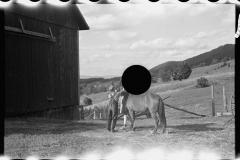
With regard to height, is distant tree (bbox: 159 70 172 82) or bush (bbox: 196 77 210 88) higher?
distant tree (bbox: 159 70 172 82)

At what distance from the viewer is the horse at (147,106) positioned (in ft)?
23.0

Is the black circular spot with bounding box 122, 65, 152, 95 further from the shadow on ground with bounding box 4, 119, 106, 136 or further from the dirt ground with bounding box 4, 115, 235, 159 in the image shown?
the shadow on ground with bounding box 4, 119, 106, 136

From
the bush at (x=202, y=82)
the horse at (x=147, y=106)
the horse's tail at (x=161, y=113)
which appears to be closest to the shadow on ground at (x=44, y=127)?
the horse at (x=147, y=106)

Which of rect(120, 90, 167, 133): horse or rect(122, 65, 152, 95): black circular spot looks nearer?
rect(122, 65, 152, 95): black circular spot

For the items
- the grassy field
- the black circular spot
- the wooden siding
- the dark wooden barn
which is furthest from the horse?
the wooden siding

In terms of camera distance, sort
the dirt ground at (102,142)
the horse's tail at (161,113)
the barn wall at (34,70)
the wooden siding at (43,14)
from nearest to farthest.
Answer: the dirt ground at (102,142), the horse's tail at (161,113), the barn wall at (34,70), the wooden siding at (43,14)

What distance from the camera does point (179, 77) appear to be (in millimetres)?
5477

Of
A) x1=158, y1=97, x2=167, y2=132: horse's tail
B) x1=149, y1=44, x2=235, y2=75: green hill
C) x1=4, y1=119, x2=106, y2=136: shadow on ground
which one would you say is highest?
x1=149, y1=44, x2=235, y2=75: green hill

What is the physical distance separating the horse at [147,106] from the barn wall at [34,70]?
3023 mm

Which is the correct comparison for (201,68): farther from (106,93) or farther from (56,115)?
(56,115)

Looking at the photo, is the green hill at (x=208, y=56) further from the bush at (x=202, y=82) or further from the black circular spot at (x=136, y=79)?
the bush at (x=202, y=82)

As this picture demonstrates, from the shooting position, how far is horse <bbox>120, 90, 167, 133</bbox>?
23.0ft

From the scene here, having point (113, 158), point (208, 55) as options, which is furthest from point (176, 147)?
point (208, 55)

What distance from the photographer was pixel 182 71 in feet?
18.3
